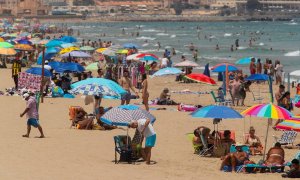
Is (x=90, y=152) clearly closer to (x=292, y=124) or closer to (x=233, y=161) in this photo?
(x=233, y=161)

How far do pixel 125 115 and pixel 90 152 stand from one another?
0.99 metres

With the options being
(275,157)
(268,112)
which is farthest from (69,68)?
(275,157)

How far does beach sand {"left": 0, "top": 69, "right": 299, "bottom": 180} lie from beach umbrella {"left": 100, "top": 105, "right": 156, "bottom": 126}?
2.00 feet

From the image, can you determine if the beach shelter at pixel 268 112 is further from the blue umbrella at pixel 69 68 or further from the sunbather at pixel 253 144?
the blue umbrella at pixel 69 68

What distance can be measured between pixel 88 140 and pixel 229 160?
347cm

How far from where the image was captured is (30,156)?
1322 centimetres

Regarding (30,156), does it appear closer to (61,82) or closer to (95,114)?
(95,114)

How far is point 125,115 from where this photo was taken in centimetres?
1366

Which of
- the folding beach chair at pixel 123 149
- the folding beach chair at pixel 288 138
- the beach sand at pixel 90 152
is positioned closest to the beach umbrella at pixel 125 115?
the folding beach chair at pixel 123 149

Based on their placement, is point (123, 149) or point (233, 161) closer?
point (233, 161)

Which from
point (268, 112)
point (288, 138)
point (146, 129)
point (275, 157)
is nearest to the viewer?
point (146, 129)

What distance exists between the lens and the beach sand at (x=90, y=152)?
12102 millimetres

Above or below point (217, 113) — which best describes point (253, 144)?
below

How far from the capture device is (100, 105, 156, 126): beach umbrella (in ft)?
44.5
